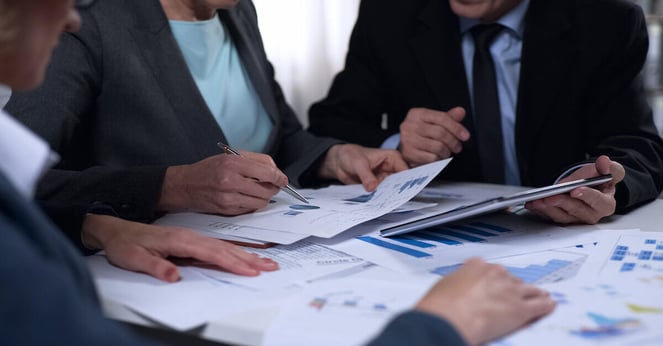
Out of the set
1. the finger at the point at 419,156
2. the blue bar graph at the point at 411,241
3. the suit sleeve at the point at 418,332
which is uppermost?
the suit sleeve at the point at 418,332

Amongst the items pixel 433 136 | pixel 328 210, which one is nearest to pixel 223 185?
pixel 328 210

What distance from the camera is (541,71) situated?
1.80m

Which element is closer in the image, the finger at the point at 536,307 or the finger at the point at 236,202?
the finger at the point at 536,307

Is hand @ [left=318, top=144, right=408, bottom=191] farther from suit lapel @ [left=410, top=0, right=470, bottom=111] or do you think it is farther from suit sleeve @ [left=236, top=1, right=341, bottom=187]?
suit lapel @ [left=410, top=0, right=470, bottom=111]

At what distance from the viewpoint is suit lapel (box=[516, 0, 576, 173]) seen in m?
1.80

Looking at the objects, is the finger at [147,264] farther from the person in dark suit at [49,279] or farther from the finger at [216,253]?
the person in dark suit at [49,279]

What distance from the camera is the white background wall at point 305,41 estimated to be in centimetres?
270

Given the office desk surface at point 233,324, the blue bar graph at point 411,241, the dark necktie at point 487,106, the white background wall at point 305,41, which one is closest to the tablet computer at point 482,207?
the blue bar graph at point 411,241

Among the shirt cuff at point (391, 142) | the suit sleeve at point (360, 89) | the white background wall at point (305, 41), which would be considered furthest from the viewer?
the white background wall at point (305, 41)

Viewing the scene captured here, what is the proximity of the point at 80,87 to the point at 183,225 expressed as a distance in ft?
1.19

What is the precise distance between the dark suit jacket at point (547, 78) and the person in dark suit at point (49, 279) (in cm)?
94

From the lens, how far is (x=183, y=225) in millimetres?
1280

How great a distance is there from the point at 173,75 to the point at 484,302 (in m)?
0.95

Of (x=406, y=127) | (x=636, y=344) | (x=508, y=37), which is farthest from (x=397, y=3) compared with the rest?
(x=636, y=344)
